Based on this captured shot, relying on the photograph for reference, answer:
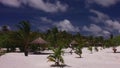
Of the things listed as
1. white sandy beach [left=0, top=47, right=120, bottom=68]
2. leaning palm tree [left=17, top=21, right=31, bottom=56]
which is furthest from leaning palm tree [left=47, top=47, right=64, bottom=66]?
leaning palm tree [left=17, top=21, right=31, bottom=56]

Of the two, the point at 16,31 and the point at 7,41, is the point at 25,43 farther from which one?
the point at 7,41

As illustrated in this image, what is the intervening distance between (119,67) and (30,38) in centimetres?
2005

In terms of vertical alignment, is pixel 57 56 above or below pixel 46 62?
above

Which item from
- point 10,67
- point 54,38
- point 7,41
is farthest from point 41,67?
point 54,38

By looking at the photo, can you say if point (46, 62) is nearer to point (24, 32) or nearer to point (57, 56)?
point (57, 56)

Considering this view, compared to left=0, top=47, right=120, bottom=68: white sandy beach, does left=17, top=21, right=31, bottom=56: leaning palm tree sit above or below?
above

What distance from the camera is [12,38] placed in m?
38.1

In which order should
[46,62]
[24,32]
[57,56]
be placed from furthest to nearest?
[24,32] → [46,62] → [57,56]

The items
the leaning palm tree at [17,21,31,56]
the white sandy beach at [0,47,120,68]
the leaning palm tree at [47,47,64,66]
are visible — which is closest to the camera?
the leaning palm tree at [47,47,64,66]

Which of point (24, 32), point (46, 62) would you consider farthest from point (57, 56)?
point (24, 32)

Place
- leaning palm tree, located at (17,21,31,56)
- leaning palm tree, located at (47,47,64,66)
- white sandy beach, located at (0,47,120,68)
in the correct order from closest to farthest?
leaning palm tree, located at (47,47,64,66), white sandy beach, located at (0,47,120,68), leaning palm tree, located at (17,21,31,56)

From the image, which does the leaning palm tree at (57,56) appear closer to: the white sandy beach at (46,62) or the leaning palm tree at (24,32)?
the white sandy beach at (46,62)

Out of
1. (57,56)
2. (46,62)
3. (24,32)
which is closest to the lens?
(57,56)

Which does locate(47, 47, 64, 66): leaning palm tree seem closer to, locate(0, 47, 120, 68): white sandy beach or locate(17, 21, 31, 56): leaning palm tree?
locate(0, 47, 120, 68): white sandy beach
